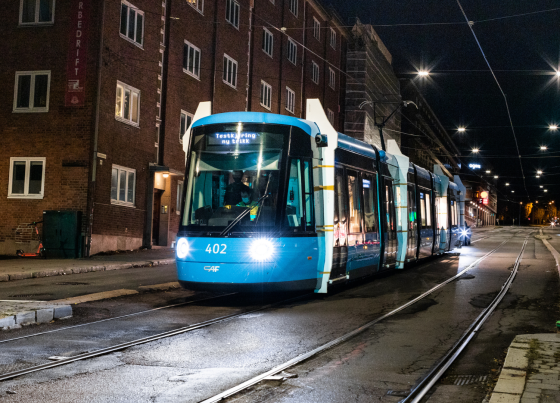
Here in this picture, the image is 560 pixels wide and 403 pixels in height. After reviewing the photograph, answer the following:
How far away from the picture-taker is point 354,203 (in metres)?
13.5

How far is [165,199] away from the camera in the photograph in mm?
27781

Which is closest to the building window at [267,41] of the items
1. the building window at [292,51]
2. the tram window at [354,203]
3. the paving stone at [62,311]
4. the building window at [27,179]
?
the building window at [292,51]

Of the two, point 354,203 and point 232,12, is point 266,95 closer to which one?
point 232,12

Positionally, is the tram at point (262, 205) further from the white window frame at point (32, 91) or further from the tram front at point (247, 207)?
the white window frame at point (32, 91)

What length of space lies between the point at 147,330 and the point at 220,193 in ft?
9.50

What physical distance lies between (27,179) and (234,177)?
14923 millimetres

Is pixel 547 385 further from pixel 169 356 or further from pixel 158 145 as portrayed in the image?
pixel 158 145

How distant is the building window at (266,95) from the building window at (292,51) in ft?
12.5

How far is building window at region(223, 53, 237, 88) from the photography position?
3191cm

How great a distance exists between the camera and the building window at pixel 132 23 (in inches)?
958

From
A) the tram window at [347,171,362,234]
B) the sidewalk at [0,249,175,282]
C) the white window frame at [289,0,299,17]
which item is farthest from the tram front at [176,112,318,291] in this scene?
the white window frame at [289,0,299,17]

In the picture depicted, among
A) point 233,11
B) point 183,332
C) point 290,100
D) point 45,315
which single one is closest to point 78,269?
point 45,315

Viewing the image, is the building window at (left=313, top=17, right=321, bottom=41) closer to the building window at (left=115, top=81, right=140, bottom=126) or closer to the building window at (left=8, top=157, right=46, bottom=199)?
the building window at (left=115, top=81, right=140, bottom=126)

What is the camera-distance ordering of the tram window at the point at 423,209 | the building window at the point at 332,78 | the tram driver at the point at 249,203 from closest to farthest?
the tram driver at the point at 249,203
the tram window at the point at 423,209
the building window at the point at 332,78
